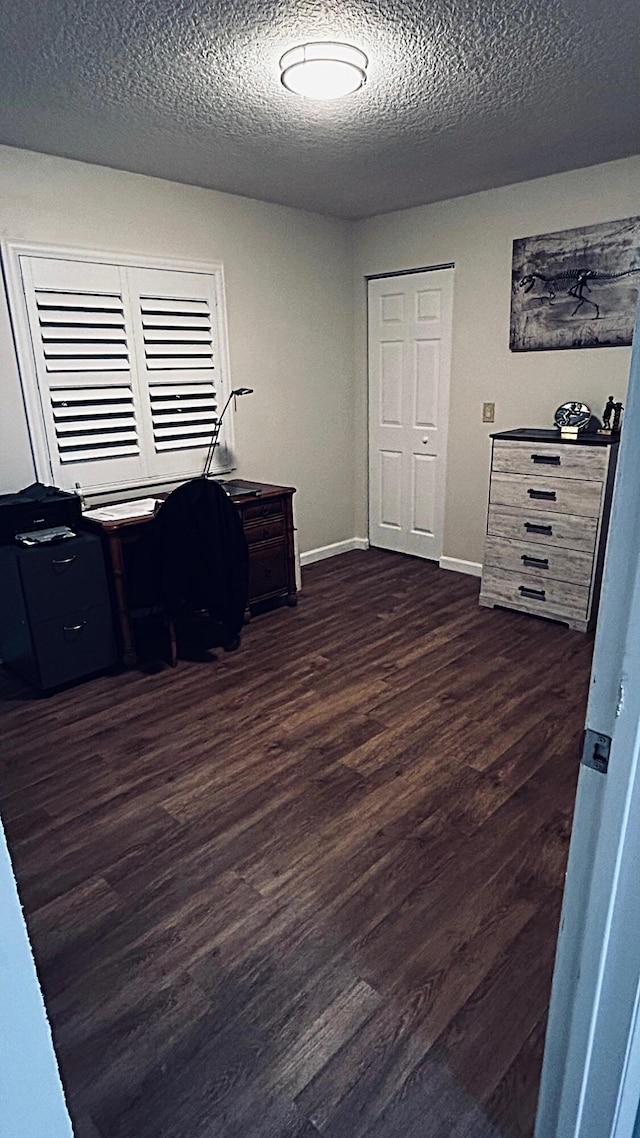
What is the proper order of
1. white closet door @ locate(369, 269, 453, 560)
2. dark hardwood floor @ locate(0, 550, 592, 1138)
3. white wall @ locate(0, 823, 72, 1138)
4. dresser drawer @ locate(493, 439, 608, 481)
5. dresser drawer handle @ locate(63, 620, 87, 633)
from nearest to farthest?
white wall @ locate(0, 823, 72, 1138)
dark hardwood floor @ locate(0, 550, 592, 1138)
dresser drawer handle @ locate(63, 620, 87, 633)
dresser drawer @ locate(493, 439, 608, 481)
white closet door @ locate(369, 269, 453, 560)

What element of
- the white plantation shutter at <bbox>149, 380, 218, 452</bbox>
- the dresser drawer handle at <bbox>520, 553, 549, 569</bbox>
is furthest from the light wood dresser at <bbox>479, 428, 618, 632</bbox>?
the white plantation shutter at <bbox>149, 380, 218, 452</bbox>

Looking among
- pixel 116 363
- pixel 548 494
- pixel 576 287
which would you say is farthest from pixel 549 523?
pixel 116 363

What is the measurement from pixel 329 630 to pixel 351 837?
1682mm

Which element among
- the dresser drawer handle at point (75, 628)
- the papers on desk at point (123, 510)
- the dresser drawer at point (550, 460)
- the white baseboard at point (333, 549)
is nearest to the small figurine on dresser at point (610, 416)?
the dresser drawer at point (550, 460)

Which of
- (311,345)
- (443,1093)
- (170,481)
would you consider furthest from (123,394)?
(443,1093)

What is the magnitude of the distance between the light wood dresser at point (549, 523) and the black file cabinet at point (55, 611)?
Result: 2264 mm

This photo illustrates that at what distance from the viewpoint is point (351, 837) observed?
79.7 inches

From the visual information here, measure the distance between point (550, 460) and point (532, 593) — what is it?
78 centimetres

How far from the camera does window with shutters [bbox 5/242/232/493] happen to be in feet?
10.3

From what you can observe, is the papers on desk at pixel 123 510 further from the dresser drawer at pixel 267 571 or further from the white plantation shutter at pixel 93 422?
the dresser drawer at pixel 267 571

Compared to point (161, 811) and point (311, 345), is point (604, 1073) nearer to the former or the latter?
point (161, 811)

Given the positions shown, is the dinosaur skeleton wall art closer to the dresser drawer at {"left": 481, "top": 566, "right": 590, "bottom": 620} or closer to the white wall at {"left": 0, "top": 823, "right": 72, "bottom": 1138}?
the dresser drawer at {"left": 481, "top": 566, "right": 590, "bottom": 620}

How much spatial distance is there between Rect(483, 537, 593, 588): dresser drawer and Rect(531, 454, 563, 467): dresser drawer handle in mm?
458

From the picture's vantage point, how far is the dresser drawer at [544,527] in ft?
11.1
